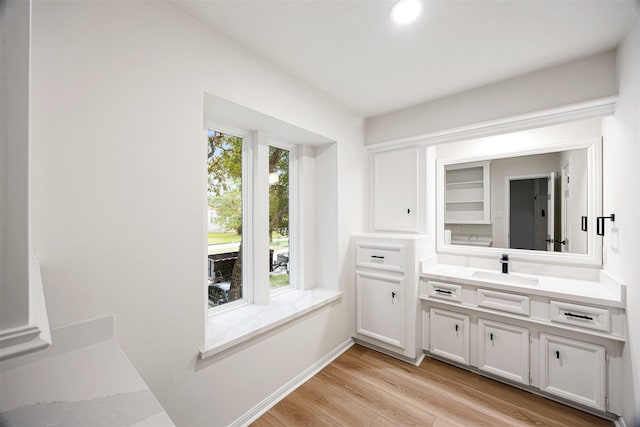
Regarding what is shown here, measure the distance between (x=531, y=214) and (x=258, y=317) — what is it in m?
2.49

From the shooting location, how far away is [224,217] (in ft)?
6.88

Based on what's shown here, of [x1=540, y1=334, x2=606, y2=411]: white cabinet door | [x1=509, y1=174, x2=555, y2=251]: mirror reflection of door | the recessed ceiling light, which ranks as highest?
the recessed ceiling light

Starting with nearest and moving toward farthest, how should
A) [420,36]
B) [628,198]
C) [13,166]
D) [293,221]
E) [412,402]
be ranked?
1. [13,166]
2. [628,198]
3. [420,36]
4. [412,402]
5. [293,221]

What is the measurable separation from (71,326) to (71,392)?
40cm

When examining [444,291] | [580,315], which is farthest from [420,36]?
[580,315]

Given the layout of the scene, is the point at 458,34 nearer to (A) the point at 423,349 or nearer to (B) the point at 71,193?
(B) the point at 71,193

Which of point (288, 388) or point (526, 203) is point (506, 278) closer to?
point (526, 203)

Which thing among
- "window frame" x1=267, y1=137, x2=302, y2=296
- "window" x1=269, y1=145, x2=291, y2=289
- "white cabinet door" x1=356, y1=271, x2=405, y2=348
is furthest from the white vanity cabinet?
"window" x1=269, y1=145, x2=291, y2=289

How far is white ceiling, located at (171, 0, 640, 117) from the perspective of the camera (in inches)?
55.9

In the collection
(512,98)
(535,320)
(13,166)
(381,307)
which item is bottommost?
(381,307)

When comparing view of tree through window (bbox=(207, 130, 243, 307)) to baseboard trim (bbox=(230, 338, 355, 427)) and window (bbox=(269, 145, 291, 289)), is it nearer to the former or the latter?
window (bbox=(269, 145, 291, 289))

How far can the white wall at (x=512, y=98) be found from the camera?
184cm

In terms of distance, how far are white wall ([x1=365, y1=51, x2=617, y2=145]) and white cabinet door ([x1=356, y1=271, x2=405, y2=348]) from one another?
1449 mm

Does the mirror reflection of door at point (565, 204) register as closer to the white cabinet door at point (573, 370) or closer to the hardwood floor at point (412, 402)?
the white cabinet door at point (573, 370)
